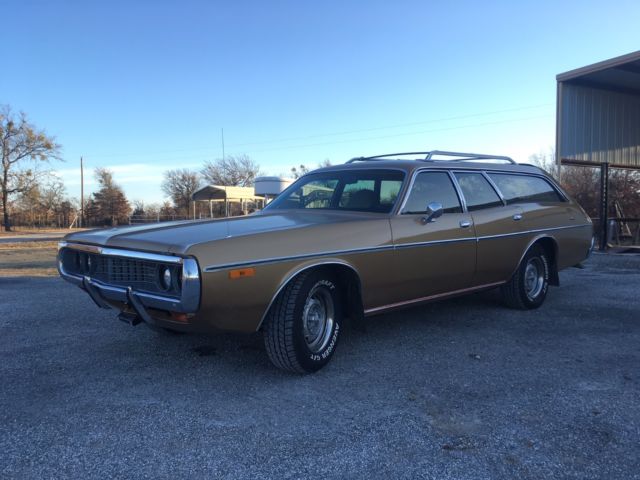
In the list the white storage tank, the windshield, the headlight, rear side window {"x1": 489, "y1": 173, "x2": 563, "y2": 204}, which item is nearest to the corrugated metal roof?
rear side window {"x1": 489, "y1": 173, "x2": 563, "y2": 204}

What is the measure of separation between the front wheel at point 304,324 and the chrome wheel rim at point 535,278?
3.00m

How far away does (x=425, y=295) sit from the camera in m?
4.55

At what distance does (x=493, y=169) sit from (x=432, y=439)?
12.0 feet

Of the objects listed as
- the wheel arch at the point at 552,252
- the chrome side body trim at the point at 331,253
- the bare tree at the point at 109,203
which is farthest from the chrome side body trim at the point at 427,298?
the bare tree at the point at 109,203

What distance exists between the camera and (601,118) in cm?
1366

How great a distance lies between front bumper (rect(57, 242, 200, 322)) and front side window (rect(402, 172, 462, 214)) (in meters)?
2.07

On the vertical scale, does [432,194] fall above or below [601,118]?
below

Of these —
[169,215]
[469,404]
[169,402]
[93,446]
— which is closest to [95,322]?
[169,402]

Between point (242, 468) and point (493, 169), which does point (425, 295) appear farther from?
point (242, 468)

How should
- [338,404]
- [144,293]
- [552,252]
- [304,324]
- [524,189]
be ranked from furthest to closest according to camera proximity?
[552,252]
[524,189]
[304,324]
[144,293]
[338,404]

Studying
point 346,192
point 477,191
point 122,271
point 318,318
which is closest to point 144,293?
point 122,271

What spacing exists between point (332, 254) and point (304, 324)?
21.4 inches

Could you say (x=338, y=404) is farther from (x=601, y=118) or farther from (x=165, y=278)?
(x=601, y=118)

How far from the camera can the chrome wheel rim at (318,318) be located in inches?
147
